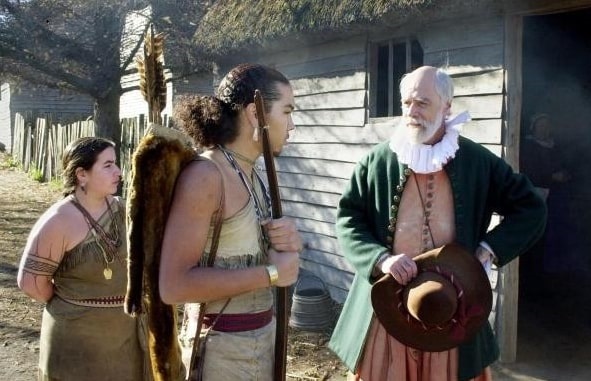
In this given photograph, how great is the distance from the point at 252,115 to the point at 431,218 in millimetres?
1192

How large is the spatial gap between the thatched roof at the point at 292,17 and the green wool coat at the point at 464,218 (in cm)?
212

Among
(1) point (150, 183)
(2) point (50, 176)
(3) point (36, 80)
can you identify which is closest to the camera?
(1) point (150, 183)

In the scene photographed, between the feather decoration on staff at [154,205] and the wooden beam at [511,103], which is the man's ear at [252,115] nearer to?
the feather decoration on staff at [154,205]

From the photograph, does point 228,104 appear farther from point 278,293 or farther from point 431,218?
point 431,218

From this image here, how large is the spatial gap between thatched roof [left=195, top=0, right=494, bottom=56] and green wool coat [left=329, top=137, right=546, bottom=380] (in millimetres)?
2123

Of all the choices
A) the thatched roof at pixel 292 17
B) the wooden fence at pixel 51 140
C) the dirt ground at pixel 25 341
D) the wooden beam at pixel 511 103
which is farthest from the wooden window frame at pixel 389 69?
the wooden fence at pixel 51 140

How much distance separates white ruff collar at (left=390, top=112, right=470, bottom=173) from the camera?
9.30 ft

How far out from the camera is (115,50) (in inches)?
460

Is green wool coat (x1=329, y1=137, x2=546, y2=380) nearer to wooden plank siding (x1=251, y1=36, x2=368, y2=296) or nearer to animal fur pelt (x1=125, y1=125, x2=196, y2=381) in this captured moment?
animal fur pelt (x1=125, y1=125, x2=196, y2=381)

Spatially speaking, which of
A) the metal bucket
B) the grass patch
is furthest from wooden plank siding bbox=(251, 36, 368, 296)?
the grass patch

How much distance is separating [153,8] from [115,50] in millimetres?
1105

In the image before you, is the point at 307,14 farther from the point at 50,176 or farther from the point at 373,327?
the point at 50,176

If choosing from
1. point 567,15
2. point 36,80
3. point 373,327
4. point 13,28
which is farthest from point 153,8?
point 373,327

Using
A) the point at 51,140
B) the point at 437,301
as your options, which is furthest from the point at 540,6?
the point at 51,140
